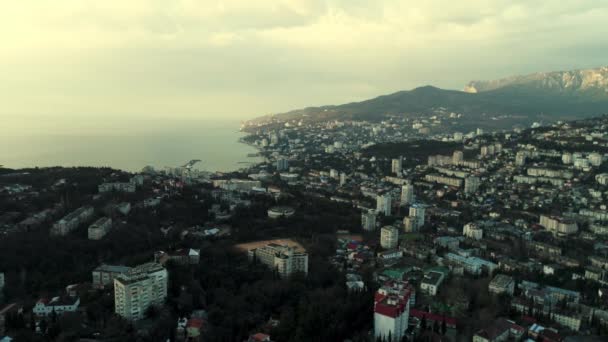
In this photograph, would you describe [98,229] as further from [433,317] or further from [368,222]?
[433,317]

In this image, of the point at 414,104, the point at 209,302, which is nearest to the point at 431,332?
the point at 209,302

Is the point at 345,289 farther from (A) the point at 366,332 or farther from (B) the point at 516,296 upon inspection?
(B) the point at 516,296

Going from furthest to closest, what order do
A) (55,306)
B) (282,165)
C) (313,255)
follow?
(282,165) → (313,255) → (55,306)

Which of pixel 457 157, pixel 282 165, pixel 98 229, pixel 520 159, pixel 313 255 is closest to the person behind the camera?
pixel 313 255

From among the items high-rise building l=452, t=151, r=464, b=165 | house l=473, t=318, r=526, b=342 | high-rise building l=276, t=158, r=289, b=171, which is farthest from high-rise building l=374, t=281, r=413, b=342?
high-rise building l=276, t=158, r=289, b=171

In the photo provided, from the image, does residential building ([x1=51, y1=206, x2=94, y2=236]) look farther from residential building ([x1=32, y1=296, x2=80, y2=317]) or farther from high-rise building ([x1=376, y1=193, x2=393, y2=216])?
high-rise building ([x1=376, y1=193, x2=393, y2=216])

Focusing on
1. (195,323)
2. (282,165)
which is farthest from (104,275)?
(282,165)

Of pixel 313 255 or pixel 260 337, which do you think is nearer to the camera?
pixel 260 337
